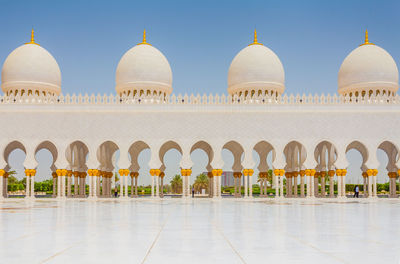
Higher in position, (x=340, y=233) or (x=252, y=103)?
(x=252, y=103)

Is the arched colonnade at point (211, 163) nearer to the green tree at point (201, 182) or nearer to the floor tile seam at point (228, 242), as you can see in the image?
the floor tile seam at point (228, 242)

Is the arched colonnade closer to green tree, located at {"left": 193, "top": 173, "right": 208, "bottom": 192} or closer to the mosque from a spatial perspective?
the mosque

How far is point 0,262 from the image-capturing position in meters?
3.56

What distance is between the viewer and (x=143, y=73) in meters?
22.4

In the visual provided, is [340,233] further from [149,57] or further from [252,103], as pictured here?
[149,57]

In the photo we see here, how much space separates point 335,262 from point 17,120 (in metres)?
18.7

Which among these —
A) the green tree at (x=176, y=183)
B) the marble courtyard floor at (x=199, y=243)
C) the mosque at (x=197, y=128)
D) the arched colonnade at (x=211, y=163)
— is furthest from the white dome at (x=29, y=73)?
the green tree at (x=176, y=183)

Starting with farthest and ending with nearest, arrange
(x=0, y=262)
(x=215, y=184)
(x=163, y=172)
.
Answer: (x=163, y=172), (x=215, y=184), (x=0, y=262)

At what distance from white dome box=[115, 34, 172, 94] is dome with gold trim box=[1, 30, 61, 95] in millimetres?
3322

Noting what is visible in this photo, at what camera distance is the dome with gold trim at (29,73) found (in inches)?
892

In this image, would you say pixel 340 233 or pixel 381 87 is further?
pixel 381 87

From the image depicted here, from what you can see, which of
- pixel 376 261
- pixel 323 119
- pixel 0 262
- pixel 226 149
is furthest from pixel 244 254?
pixel 226 149

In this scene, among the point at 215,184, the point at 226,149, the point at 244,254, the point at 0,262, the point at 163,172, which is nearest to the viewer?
the point at 0,262

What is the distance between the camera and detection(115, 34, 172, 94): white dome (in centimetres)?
2241
